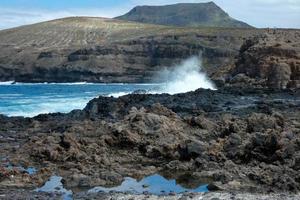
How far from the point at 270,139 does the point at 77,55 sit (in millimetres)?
120611

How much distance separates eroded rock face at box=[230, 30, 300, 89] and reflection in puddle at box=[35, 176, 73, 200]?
1333 inches

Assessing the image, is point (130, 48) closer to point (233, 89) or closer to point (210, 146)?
point (233, 89)

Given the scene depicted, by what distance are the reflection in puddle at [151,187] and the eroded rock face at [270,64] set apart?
107ft

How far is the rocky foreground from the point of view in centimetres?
1695

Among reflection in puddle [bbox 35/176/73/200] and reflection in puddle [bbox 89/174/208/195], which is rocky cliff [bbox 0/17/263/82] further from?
reflection in puddle [bbox 35/176/73/200]

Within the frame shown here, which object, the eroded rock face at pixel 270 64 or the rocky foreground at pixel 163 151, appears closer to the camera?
the rocky foreground at pixel 163 151

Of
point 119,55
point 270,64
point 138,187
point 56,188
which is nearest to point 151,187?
point 138,187

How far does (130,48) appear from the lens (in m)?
138

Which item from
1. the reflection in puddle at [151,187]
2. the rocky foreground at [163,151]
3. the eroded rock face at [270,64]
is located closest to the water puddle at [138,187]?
the reflection in puddle at [151,187]

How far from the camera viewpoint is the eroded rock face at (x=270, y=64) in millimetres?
49844

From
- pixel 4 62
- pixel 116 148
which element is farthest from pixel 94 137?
pixel 4 62

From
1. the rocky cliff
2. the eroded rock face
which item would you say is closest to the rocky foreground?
the eroded rock face

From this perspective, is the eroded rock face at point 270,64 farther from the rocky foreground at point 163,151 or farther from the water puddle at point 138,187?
the water puddle at point 138,187

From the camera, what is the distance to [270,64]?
5178 centimetres
